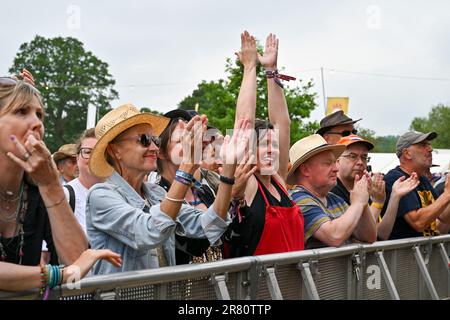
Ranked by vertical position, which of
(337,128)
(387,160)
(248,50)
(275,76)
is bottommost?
(337,128)

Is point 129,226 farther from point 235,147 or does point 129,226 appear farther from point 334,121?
point 334,121

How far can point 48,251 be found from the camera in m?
3.41

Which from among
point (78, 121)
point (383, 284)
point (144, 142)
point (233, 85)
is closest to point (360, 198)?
point (383, 284)

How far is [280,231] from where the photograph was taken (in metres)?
4.57

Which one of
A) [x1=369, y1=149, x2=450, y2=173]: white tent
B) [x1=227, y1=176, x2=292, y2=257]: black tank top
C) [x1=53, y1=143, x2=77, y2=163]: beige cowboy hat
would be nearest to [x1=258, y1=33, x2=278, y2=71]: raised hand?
[x1=227, y1=176, x2=292, y2=257]: black tank top

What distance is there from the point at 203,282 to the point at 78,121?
207 ft

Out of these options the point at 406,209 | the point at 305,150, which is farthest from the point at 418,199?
the point at 305,150

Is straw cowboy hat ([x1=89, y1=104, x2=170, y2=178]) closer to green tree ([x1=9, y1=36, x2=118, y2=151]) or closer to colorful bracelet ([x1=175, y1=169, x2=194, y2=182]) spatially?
colorful bracelet ([x1=175, y1=169, x2=194, y2=182])

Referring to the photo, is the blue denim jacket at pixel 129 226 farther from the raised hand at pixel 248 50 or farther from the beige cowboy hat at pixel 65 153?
the beige cowboy hat at pixel 65 153

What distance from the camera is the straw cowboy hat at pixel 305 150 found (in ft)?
18.5

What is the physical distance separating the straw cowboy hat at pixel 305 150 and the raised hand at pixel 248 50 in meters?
0.85

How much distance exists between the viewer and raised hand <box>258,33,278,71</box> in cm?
555

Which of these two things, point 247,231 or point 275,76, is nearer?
point 247,231

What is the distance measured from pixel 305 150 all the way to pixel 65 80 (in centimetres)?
6283
